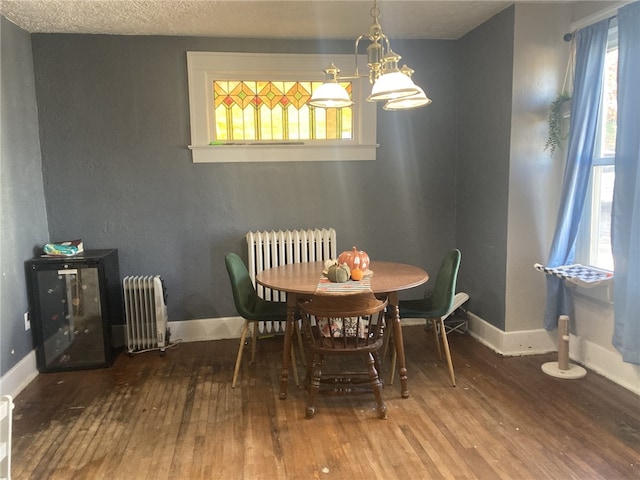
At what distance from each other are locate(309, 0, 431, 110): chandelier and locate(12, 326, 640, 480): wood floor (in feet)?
5.45

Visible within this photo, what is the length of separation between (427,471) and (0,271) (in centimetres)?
266

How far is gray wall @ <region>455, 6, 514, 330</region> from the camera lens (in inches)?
133

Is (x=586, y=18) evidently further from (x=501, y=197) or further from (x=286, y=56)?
(x=286, y=56)

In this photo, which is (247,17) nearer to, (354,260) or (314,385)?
(354,260)

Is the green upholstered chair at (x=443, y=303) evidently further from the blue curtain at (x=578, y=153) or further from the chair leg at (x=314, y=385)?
the blue curtain at (x=578, y=153)

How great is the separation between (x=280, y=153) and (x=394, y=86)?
71.5 inches

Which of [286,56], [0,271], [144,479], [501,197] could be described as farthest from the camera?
[286,56]

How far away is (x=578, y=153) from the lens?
A: 3041mm

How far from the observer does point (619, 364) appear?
2.95 metres

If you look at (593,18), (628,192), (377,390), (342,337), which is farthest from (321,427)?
(593,18)

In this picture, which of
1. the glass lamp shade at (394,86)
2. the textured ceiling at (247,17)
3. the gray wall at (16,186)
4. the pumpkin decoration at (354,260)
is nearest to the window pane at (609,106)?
the textured ceiling at (247,17)

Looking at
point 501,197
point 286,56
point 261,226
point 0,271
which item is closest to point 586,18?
point 501,197

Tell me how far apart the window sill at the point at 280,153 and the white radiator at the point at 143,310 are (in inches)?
40.1

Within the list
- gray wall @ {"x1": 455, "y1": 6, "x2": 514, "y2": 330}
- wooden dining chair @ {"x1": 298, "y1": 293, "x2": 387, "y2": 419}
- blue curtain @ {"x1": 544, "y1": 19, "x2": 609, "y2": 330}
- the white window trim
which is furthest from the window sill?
wooden dining chair @ {"x1": 298, "y1": 293, "x2": 387, "y2": 419}
